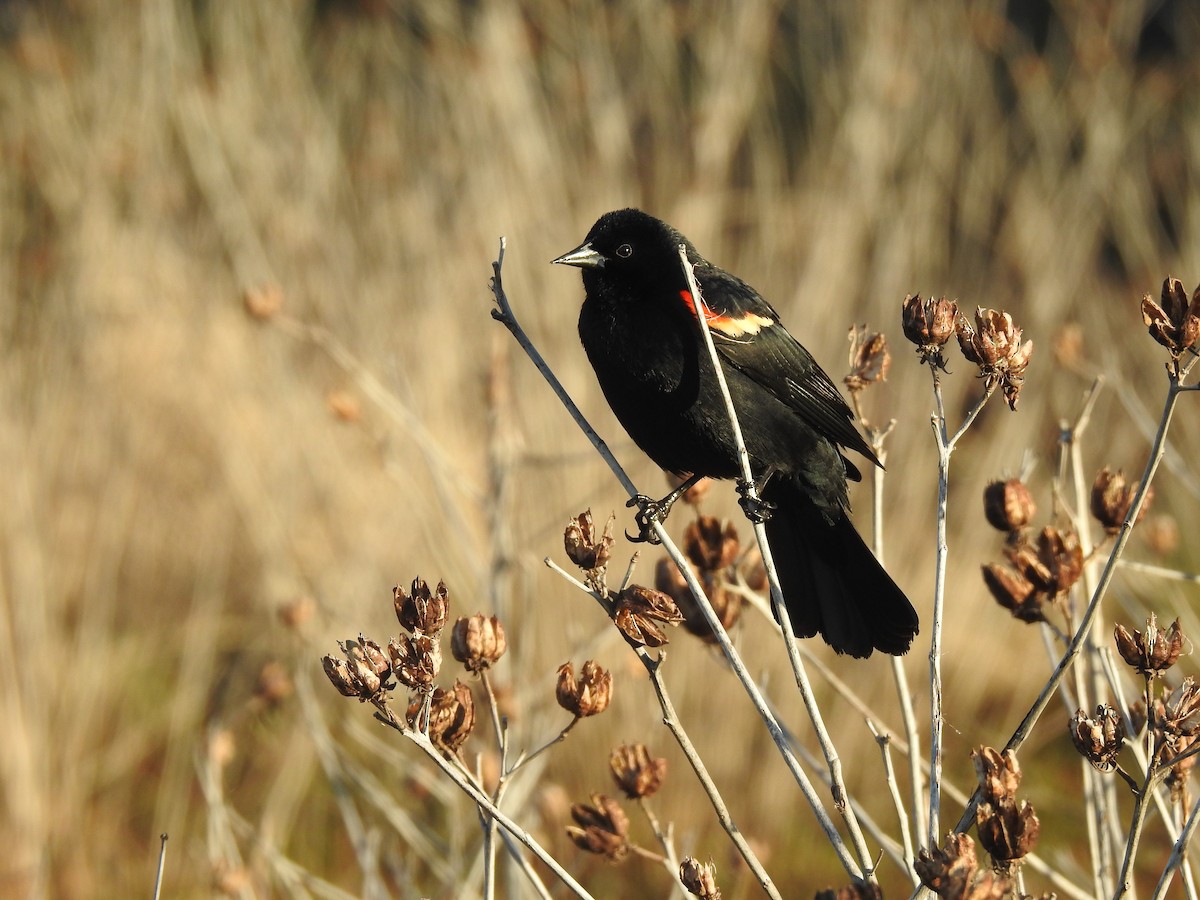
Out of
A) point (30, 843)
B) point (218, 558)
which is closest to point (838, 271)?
point (218, 558)

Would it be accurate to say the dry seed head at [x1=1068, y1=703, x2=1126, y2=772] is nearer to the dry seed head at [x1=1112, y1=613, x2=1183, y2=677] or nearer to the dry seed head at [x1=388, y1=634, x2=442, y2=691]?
the dry seed head at [x1=1112, y1=613, x2=1183, y2=677]

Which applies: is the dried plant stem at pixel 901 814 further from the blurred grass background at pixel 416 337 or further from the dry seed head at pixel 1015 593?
the blurred grass background at pixel 416 337

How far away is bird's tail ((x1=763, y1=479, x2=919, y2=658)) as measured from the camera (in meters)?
2.27

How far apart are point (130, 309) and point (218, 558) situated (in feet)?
3.66

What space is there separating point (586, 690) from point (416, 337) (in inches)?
131

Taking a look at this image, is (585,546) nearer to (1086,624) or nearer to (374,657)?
(374,657)

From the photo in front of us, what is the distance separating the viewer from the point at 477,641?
62.0 inches

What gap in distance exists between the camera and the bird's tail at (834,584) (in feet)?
7.44

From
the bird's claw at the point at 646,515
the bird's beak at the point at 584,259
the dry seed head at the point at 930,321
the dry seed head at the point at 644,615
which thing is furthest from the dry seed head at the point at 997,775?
the bird's beak at the point at 584,259

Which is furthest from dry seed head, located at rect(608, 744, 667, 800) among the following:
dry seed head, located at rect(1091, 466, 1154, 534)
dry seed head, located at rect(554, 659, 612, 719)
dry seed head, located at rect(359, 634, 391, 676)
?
dry seed head, located at rect(1091, 466, 1154, 534)

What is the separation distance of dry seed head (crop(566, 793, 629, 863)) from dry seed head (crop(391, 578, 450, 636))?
0.36m

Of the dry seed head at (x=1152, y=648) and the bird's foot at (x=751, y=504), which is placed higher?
the bird's foot at (x=751, y=504)

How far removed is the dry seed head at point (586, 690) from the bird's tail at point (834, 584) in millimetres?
691

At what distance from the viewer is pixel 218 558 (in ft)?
16.4
